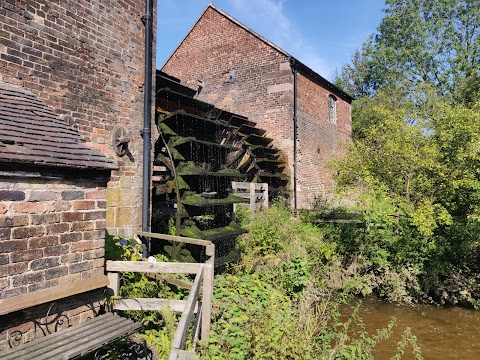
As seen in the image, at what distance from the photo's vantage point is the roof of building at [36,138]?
2760 millimetres

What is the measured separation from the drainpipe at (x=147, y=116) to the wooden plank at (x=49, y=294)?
266cm

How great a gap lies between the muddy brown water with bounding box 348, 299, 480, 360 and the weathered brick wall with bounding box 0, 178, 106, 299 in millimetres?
4947

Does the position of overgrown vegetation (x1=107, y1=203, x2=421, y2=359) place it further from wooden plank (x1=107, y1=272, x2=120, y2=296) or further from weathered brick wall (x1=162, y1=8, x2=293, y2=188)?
weathered brick wall (x1=162, y1=8, x2=293, y2=188)

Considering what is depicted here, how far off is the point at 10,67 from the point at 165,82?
3.62 meters

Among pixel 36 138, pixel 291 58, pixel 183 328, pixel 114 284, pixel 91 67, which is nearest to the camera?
pixel 183 328

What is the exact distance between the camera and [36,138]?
3088 millimetres

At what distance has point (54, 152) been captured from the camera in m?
3.02

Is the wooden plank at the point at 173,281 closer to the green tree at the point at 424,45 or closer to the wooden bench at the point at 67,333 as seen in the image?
the wooden bench at the point at 67,333

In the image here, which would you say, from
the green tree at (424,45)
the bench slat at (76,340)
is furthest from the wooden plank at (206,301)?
the green tree at (424,45)

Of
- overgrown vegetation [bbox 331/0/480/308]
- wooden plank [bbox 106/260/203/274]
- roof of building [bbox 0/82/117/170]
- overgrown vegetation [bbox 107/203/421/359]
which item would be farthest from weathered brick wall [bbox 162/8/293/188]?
roof of building [bbox 0/82/117/170]

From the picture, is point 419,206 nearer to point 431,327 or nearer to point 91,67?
point 431,327

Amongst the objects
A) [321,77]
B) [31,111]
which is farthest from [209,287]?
[321,77]

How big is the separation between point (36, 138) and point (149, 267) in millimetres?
1770

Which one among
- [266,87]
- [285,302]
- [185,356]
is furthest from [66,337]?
[266,87]
